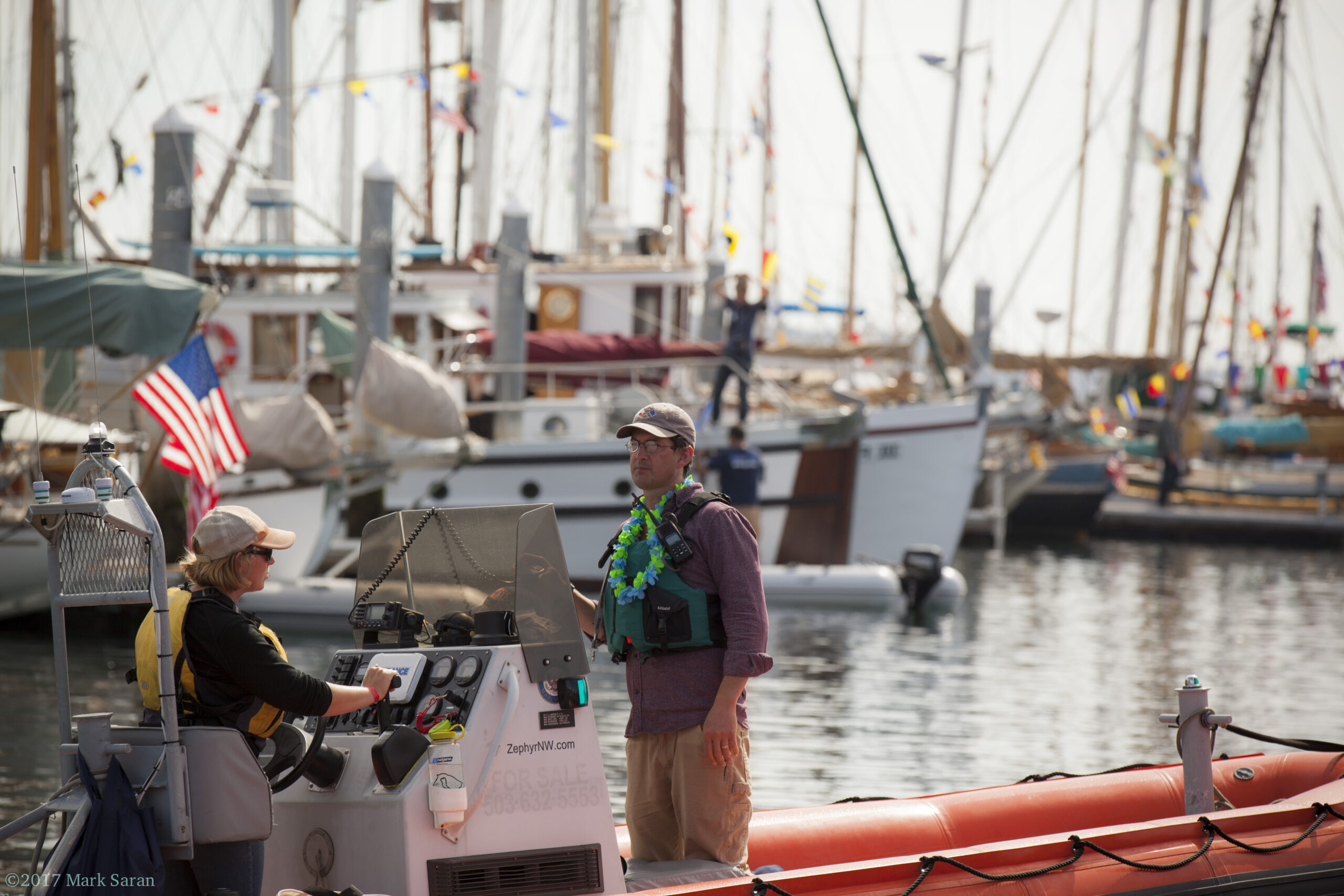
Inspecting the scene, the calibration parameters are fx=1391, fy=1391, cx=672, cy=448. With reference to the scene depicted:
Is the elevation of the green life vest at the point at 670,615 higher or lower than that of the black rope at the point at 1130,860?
higher

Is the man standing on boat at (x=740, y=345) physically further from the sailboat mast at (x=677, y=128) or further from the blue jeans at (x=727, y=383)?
the sailboat mast at (x=677, y=128)

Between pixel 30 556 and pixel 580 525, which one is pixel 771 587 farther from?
pixel 30 556

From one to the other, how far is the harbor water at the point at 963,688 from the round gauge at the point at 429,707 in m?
3.79

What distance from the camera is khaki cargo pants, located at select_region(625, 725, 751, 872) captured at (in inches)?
163

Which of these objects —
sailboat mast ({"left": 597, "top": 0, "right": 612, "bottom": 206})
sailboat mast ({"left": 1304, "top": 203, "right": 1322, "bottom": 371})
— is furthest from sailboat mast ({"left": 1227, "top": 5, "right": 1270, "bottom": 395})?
sailboat mast ({"left": 597, "top": 0, "right": 612, "bottom": 206})

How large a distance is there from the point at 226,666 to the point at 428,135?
2100 centimetres

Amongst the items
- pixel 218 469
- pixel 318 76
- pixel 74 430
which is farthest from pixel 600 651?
pixel 318 76

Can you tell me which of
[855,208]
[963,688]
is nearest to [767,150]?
[855,208]

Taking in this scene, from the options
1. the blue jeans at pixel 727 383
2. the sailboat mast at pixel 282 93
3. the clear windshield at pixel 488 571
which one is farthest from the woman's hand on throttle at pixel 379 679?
the sailboat mast at pixel 282 93

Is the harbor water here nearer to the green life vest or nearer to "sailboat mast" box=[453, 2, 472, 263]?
the green life vest

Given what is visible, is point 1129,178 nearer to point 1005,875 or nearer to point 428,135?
point 428,135

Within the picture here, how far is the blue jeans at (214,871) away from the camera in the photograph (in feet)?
→ 11.5

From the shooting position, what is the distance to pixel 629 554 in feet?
13.9

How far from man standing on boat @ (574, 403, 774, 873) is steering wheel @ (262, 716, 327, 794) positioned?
2.87 ft
